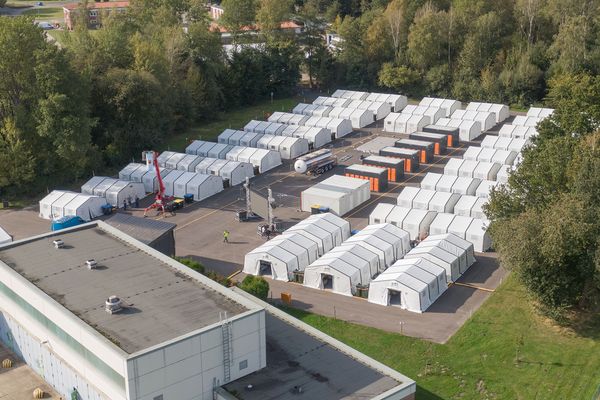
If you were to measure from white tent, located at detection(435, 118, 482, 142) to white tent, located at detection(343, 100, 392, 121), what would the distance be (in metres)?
8.92

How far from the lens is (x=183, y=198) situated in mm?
60938

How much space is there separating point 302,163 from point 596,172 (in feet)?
97.3

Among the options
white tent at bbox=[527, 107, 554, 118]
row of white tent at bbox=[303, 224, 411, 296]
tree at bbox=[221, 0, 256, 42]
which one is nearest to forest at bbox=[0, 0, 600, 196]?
tree at bbox=[221, 0, 256, 42]

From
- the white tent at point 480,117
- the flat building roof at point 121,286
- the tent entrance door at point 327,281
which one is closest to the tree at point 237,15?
the white tent at point 480,117

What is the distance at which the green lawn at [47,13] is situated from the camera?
140875 millimetres

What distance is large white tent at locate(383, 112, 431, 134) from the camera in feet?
259

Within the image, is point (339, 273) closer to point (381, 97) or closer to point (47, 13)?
point (381, 97)

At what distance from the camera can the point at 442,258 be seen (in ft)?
149

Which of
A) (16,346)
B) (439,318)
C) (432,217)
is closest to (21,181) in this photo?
(16,346)

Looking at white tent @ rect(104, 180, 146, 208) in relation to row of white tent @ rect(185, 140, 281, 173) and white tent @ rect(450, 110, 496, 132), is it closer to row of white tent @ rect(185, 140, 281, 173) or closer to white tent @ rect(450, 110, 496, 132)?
row of white tent @ rect(185, 140, 281, 173)

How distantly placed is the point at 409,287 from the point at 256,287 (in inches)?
336

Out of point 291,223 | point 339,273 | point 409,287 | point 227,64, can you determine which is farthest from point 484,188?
point 227,64

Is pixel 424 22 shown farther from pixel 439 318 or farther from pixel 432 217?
pixel 439 318

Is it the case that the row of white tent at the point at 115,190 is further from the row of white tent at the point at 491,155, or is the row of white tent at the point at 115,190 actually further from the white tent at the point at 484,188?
the row of white tent at the point at 491,155
